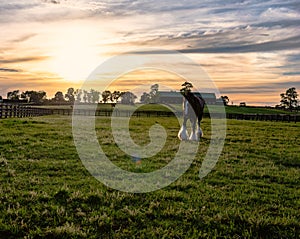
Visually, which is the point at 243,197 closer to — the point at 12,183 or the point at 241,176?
the point at 241,176

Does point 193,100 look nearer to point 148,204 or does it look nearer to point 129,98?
point 129,98

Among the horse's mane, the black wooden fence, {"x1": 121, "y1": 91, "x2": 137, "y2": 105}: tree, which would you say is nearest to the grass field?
the horse's mane

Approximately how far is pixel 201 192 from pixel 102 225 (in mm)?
2545

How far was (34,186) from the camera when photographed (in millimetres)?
6879

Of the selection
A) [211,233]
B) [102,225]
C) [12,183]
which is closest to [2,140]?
[12,183]

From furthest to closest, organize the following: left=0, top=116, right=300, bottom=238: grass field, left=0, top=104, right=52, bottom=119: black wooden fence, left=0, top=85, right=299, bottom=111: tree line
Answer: left=0, top=85, right=299, bottom=111: tree line < left=0, top=104, right=52, bottom=119: black wooden fence < left=0, top=116, right=300, bottom=238: grass field

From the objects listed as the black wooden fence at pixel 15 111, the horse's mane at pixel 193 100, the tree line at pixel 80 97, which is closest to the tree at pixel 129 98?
the horse's mane at pixel 193 100

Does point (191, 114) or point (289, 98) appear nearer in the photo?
point (191, 114)

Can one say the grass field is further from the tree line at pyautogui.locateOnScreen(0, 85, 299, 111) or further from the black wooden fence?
the tree line at pyautogui.locateOnScreen(0, 85, 299, 111)

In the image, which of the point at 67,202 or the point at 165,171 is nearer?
the point at 67,202

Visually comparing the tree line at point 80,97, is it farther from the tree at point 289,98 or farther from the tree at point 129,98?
the tree at point 129,98

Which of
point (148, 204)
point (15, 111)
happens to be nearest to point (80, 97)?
point (15, 111)

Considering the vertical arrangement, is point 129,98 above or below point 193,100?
above

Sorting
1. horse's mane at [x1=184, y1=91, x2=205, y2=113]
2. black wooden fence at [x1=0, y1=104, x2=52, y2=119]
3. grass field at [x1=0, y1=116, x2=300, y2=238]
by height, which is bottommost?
grass field at [x1=0, y1=116, x2=300, y2=238]
